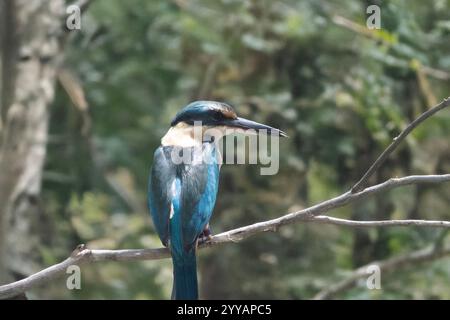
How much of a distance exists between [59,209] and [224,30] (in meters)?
2.44

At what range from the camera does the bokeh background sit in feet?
22.6

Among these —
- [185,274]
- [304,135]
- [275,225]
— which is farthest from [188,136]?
[304,135]

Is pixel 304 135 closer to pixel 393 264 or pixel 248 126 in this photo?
pixel 393 264

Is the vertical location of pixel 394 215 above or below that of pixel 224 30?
below

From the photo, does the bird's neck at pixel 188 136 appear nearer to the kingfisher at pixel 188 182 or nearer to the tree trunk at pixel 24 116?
the kingfisher at pixel 188 182

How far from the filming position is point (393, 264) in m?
6.66

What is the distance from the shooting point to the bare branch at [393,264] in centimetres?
638

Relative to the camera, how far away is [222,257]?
25.5 feet

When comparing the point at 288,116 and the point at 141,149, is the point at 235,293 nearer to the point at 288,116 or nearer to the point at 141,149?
the point at 288,116

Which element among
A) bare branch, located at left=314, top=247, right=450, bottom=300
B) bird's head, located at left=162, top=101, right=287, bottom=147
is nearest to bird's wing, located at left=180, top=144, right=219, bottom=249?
bird's head, located at left=162, top=101, right=287, bottom=147

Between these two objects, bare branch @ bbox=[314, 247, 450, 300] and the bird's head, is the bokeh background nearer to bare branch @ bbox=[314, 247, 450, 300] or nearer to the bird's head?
bare branch @ bbox=[314, 247, 450, 300]

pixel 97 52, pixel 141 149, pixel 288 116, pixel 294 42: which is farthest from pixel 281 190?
pixel 97 52

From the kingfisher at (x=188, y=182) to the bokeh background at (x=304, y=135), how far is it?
78.3 inches

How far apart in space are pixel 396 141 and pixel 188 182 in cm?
119
